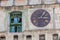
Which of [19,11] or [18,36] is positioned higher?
[19,11]

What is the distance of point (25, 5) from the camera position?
1284 centimetres

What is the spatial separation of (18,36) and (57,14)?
168 cm

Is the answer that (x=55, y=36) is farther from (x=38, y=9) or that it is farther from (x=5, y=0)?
(x=5, y=0)

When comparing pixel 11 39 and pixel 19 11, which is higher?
pixel 19 11

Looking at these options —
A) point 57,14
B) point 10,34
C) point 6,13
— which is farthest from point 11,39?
point 57,14

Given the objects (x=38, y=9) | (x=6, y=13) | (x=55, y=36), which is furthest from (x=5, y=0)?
(x=55, y=36)

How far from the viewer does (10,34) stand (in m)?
12.6

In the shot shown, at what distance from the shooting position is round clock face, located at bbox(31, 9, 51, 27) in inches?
497

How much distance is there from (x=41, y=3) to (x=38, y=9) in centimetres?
26

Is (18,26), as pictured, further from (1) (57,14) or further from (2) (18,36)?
(1) (57,14)

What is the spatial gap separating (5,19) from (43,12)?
1.47 metres

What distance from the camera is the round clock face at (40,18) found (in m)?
12.6

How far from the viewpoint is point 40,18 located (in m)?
12.7

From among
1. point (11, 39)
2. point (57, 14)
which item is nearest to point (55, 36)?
point (57, 14)
